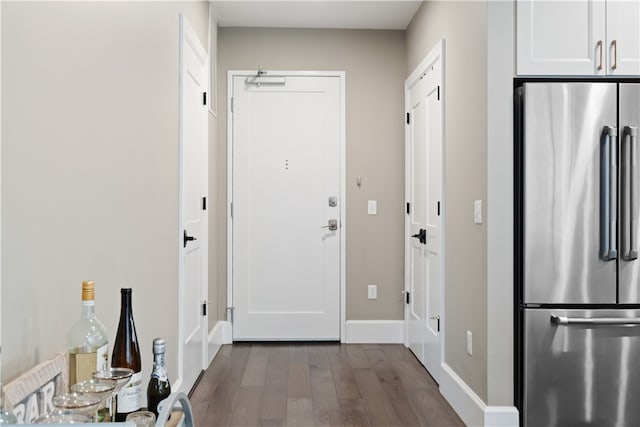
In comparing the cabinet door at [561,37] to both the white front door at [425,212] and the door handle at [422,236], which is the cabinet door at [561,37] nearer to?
the white front door at [425,212]

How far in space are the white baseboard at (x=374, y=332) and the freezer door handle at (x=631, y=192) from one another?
2.25 meters

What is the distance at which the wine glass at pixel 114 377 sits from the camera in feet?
3.51

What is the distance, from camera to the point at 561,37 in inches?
98.3

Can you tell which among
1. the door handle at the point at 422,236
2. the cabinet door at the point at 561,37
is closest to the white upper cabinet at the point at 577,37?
the cabinet door at the point at 561,37

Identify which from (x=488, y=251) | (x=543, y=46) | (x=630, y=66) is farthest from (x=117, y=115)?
(x=630, y=66)

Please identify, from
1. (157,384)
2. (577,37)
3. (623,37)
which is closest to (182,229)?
(157,384)

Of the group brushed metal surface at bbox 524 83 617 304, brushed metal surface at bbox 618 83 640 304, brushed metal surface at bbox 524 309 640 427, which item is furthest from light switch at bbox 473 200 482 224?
brushed metal surface at bbox 618 83 640 304

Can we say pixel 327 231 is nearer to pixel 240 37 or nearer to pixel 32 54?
pixel 240 37

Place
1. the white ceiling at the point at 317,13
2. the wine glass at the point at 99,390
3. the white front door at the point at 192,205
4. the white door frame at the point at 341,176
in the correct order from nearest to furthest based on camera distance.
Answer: the wine glass at the point at 99,390
the white front door at the point at 192,205
the white ceiling at the point at 317,13
the white door frame at the point at 341,176

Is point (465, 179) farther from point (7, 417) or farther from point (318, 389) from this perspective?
point (7, 417)

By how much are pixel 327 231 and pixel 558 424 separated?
2362mm

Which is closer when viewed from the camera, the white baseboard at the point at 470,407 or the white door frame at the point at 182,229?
the white baseboard at the point at 470,407

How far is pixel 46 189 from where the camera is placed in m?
1.32

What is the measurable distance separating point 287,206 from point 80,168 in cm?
289
